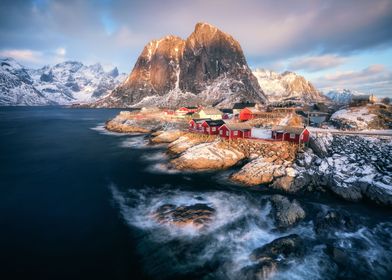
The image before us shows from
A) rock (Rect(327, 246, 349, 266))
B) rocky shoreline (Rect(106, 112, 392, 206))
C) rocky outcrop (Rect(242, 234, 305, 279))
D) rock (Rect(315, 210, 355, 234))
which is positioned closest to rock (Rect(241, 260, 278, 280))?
rocky outcrop (Rect(242, 234, 305, 279))

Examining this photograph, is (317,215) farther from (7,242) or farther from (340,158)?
(7,242)

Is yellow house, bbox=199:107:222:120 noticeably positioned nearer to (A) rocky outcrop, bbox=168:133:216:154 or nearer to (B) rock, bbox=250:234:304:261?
(A) rocky outcrop, bbox=168:133:216:154

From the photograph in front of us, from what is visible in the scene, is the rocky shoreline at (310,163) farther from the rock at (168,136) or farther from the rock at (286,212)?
the rock at (168,136)

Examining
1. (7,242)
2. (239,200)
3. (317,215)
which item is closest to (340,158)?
(317,215)

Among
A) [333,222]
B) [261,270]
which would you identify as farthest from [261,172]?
[261,270]

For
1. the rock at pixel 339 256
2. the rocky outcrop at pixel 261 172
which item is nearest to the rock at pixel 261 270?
the rock at pixel 339 256

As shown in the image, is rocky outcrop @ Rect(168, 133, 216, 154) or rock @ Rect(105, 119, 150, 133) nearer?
rocky outcrop @ Rect(168, 133, 216, 154)

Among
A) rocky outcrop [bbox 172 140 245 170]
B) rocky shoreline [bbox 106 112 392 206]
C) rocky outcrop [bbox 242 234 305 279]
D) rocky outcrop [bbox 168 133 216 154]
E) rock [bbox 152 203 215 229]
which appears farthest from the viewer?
rocky outcrop [bbox 168 133 216 154]

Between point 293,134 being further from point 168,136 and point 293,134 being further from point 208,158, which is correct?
point 168,136
